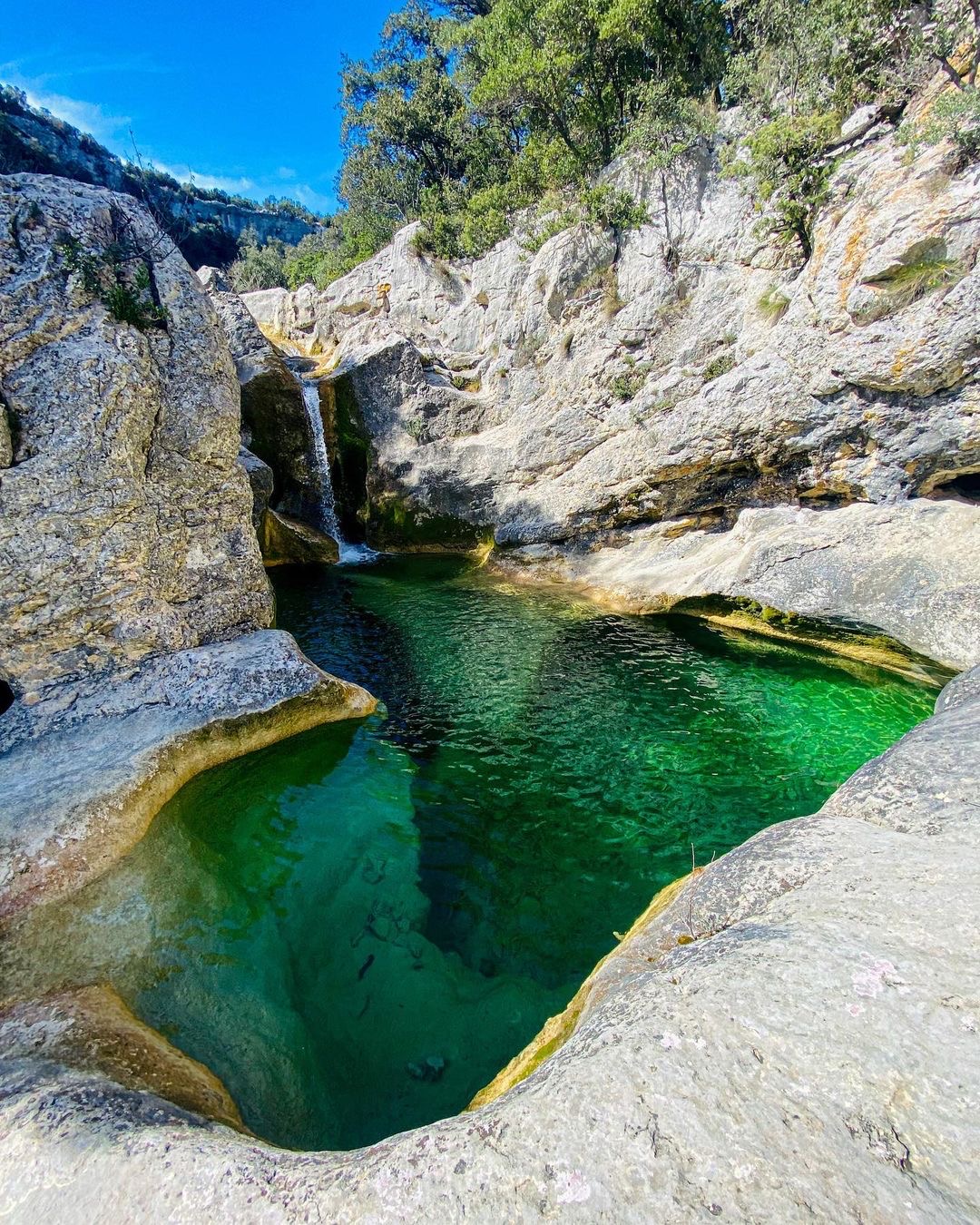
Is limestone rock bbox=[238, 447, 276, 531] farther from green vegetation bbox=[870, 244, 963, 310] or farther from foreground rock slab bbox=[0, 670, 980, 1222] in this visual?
green vegetation bbox=[870, 244, 963, 310]

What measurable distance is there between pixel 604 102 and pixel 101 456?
25.3m

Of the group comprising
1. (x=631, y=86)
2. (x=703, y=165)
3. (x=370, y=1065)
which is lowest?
(x=370, y=1065)

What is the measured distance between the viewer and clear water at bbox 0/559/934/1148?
510 centimetres

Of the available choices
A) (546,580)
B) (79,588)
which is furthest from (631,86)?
(79,588)

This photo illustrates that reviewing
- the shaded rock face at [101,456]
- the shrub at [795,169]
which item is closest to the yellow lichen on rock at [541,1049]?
the shaded rock face at [101,456]

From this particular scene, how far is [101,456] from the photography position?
8.65 meters

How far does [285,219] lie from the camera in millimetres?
84500

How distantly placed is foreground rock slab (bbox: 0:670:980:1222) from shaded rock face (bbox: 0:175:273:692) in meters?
6.39

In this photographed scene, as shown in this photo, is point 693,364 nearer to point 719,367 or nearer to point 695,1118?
point 719,367

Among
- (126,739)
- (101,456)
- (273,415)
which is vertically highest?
(273,415)

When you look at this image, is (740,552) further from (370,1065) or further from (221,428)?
(370,1065)

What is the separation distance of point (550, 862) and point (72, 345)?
1035 cm

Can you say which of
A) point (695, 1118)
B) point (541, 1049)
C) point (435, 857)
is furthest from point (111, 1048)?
point (695, 1118)

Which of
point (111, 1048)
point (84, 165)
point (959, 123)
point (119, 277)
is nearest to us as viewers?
point (111, 1048)
